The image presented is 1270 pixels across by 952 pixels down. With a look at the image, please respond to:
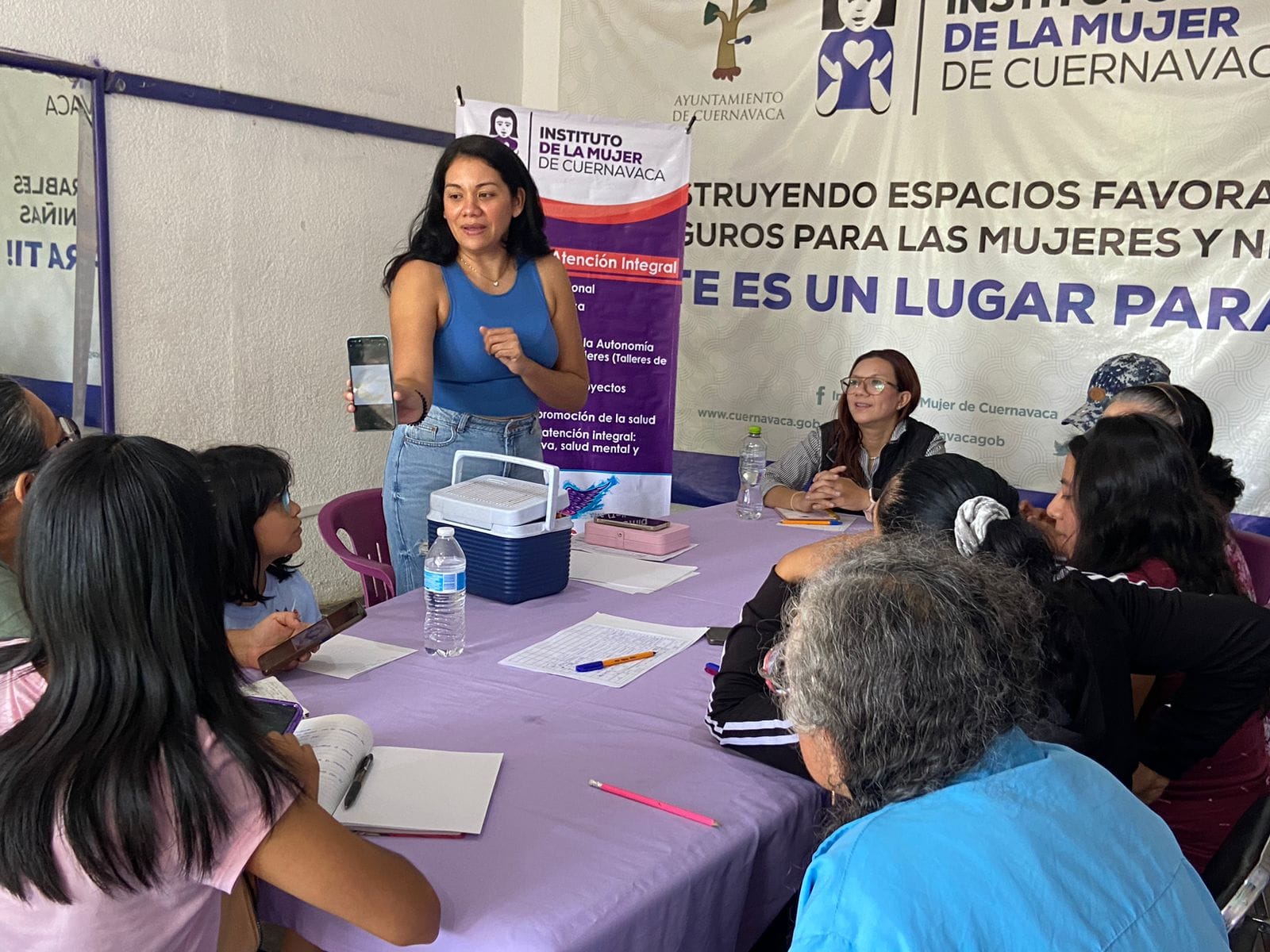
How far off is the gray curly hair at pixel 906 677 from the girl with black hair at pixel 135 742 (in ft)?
1.47

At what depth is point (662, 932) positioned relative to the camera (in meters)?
1.24

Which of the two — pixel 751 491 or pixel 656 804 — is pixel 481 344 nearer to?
pixel 751 491

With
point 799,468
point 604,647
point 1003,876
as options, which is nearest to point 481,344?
point 604,647

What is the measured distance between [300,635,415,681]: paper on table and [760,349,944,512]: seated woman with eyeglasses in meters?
1.63

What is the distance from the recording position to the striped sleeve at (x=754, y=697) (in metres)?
1.53

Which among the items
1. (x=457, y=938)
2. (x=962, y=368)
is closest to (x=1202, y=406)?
(x=962, y=368)

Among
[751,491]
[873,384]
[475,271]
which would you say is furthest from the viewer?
[873,384]

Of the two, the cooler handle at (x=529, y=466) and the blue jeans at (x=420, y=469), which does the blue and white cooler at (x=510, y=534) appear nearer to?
the cooler handle at (x=529, y=466)

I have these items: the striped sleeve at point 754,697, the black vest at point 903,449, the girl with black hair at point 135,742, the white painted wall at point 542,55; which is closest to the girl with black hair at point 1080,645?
the striped sleeve at point 754,697

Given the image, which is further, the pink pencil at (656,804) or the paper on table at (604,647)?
the paper on table at (604,647)

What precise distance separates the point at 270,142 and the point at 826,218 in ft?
6.89

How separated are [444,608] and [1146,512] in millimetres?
1213

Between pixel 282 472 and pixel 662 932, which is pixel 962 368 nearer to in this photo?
pixel 282 472

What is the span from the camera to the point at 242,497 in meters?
1.92
